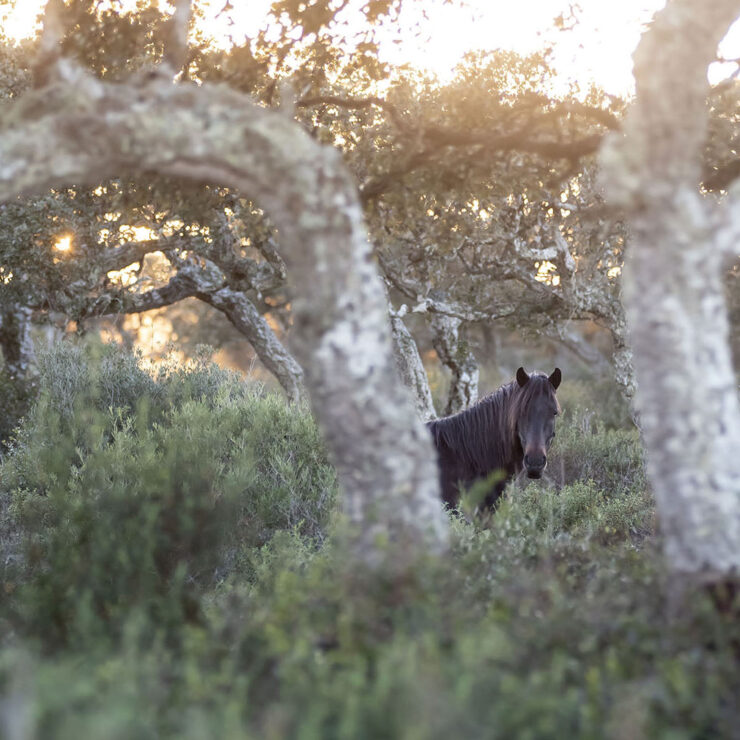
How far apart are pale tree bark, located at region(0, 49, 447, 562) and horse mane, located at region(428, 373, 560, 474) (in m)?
4.24

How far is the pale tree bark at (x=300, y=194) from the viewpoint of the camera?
12.4 ft

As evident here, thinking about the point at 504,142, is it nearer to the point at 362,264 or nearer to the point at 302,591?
the point at 362,264

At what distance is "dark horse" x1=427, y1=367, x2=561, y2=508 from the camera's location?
7793 mm

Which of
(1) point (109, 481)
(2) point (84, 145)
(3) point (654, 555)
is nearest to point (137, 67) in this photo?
(1) point (109, 481)

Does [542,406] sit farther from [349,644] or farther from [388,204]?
[349,644]

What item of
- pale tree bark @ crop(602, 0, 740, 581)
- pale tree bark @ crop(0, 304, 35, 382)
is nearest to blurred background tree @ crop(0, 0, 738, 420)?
pale tree bark @ crop(0, 304, 35, 382)

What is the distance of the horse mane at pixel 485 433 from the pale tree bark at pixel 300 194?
4.24 m

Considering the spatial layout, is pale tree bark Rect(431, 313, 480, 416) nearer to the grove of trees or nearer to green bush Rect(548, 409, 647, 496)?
the grove of trees

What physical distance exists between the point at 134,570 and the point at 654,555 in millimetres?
2845

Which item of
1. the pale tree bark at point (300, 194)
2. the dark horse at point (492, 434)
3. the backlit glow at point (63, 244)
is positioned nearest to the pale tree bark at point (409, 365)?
the backlit glow at point (63, 244)

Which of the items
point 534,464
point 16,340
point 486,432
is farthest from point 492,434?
point 16,340

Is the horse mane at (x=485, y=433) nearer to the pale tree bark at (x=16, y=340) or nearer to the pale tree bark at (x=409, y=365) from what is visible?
the pale tree bark at (x=409, y=365)

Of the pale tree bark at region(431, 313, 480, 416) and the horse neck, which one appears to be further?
the pale tree bark at region(431, 313, 480, 416)

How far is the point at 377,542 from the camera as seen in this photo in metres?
3.59
